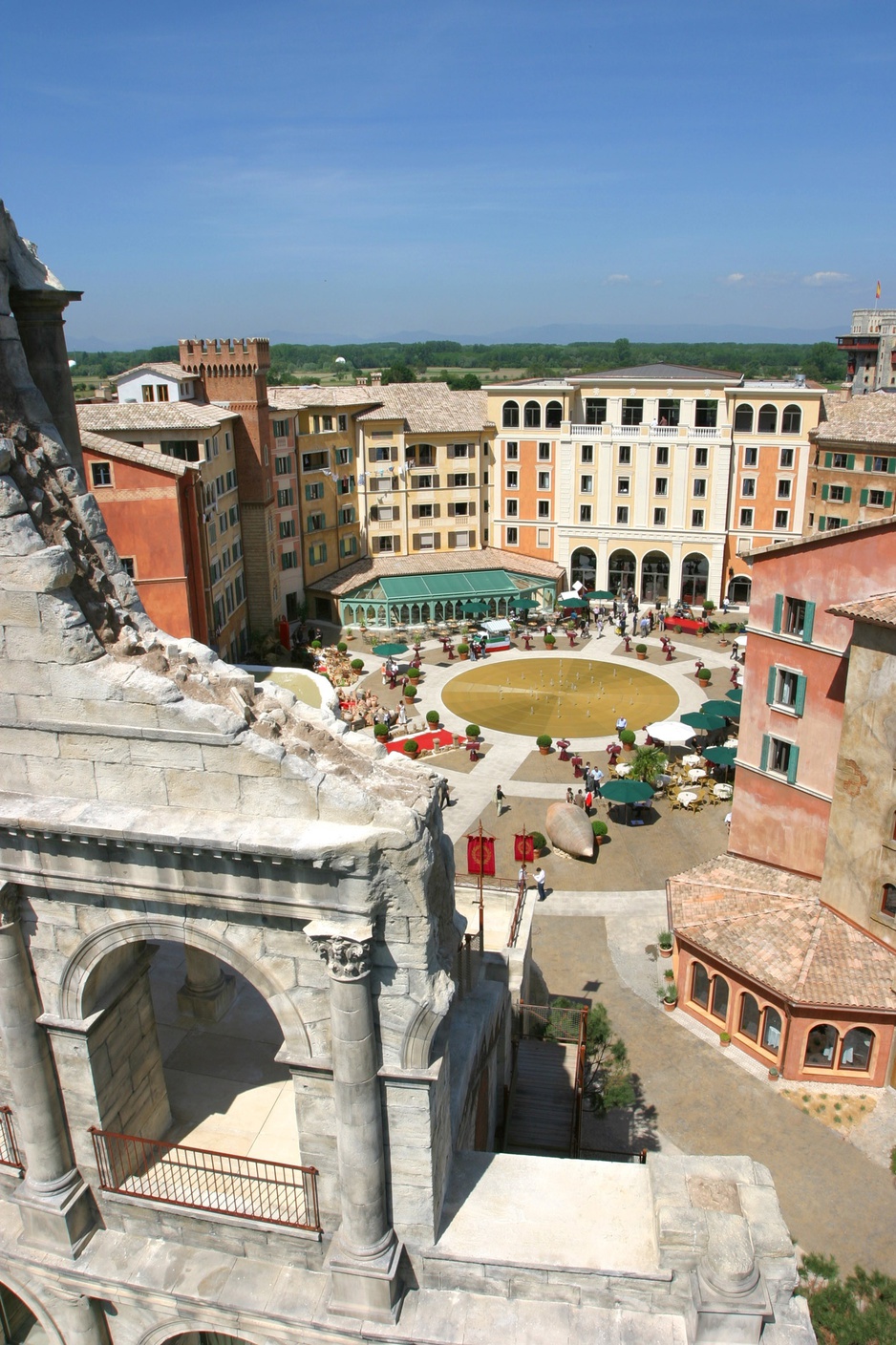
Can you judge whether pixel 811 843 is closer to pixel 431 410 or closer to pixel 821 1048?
pixel 821 1048

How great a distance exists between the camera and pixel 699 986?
96.8ft

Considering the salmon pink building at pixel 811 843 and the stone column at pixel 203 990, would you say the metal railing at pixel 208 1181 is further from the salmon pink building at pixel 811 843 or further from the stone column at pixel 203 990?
the salmon pink building at pixel 811 843

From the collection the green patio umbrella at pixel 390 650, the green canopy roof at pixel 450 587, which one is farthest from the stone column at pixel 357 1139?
the green canopy roof at pixel 450 587

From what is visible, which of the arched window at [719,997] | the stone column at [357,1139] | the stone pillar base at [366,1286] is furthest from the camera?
the arched window at [719,997]

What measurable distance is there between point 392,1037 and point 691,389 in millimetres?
67710

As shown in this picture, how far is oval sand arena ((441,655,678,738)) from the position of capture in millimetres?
53656

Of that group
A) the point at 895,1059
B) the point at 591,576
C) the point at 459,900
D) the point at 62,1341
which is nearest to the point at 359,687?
the point at 591,576

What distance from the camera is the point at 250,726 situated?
43.4 ft

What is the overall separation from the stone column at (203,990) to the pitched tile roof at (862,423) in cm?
5898

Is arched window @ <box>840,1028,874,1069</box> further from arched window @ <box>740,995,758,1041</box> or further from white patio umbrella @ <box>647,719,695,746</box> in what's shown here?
white patio umbrella @ <box>647,719,695,746</box>

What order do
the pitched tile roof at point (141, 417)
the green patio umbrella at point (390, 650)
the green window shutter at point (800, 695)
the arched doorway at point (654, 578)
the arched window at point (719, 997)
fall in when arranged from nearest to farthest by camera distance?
the arched window at point (719, 997) < the green window shutter at point (800, 695) < the pitched tile roof at point (141, 417) < the green patio umbrella at point (390, 650) < the arched doorway at point (654, 578)

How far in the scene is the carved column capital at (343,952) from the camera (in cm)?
1214

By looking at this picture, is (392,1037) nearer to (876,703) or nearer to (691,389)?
(876,703)

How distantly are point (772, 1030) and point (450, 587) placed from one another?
49747 millimetres
